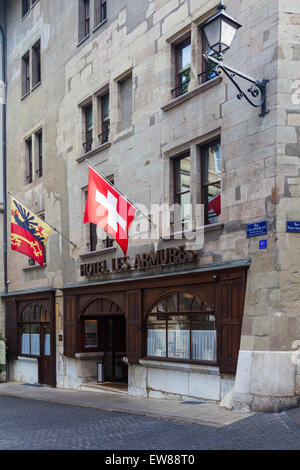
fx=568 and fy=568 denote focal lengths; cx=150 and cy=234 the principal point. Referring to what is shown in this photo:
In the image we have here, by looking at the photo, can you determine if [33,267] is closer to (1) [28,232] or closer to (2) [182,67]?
(1) [28,232]

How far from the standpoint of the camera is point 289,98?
1134 centimetres

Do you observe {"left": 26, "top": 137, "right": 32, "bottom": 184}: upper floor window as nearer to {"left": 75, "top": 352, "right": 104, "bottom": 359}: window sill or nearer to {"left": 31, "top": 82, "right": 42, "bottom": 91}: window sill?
{"left": 31, "top": 82, "right": 42, "bottom": 91}: window sill

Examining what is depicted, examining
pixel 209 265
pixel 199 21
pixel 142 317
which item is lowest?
pixel 142 317

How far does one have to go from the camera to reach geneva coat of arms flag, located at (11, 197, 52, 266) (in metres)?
17.6

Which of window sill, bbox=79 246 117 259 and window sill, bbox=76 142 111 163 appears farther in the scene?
window sill, bbox=76 142 111 163

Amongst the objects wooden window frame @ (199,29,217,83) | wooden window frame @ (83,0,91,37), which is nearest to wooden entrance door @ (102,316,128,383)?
wooden window frame @ (199,29,217,83)

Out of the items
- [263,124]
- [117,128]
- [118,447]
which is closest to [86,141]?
[117,128]

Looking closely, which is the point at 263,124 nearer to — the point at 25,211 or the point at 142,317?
the point at 142,317

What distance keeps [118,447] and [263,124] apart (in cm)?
680

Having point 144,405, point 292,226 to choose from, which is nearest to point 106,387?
point 144,405

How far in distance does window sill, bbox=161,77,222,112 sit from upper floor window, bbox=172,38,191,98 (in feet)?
1.37

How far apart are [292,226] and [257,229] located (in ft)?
2.41

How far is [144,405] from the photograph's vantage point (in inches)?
513

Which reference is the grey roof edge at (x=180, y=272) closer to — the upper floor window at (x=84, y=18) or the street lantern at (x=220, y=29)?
the street lantern at (x=220, y=29)
